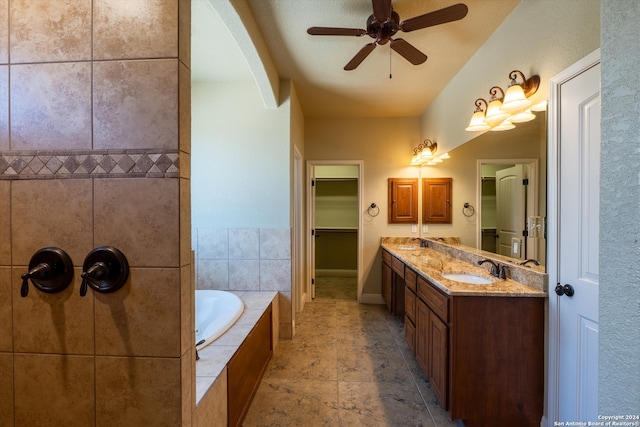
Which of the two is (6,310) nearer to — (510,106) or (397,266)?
(510,106)

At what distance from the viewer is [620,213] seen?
Answer: 57 centimetres

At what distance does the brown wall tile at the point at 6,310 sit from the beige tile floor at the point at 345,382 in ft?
4.23

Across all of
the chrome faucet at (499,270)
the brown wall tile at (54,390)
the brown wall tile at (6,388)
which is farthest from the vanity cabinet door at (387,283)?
the brown wall tile at (6,388)

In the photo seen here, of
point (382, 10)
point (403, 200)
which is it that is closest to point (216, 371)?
point (382, 10)

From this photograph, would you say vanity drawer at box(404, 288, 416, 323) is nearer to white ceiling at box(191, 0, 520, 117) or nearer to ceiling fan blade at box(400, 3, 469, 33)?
ceiling fan blade at box(400, 3, 469, 33)

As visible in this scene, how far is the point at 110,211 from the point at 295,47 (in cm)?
197

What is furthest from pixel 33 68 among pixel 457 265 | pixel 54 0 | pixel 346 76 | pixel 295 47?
pixel 457 265

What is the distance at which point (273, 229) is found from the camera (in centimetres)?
255

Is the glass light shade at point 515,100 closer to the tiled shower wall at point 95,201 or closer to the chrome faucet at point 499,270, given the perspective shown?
the chrome faucet at point 499,270

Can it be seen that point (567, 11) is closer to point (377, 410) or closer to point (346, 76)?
point (346, 76)

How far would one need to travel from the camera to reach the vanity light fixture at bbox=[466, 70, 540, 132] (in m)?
1.59

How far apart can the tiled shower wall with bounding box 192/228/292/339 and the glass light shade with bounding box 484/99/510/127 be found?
6.20 feet

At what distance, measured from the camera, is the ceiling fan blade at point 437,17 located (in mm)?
1483

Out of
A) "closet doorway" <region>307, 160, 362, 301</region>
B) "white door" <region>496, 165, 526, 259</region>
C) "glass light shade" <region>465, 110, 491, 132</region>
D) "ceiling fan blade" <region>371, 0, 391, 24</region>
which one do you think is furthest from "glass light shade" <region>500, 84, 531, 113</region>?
"closet doorway" <region>307, 160, 362, 301</region>
